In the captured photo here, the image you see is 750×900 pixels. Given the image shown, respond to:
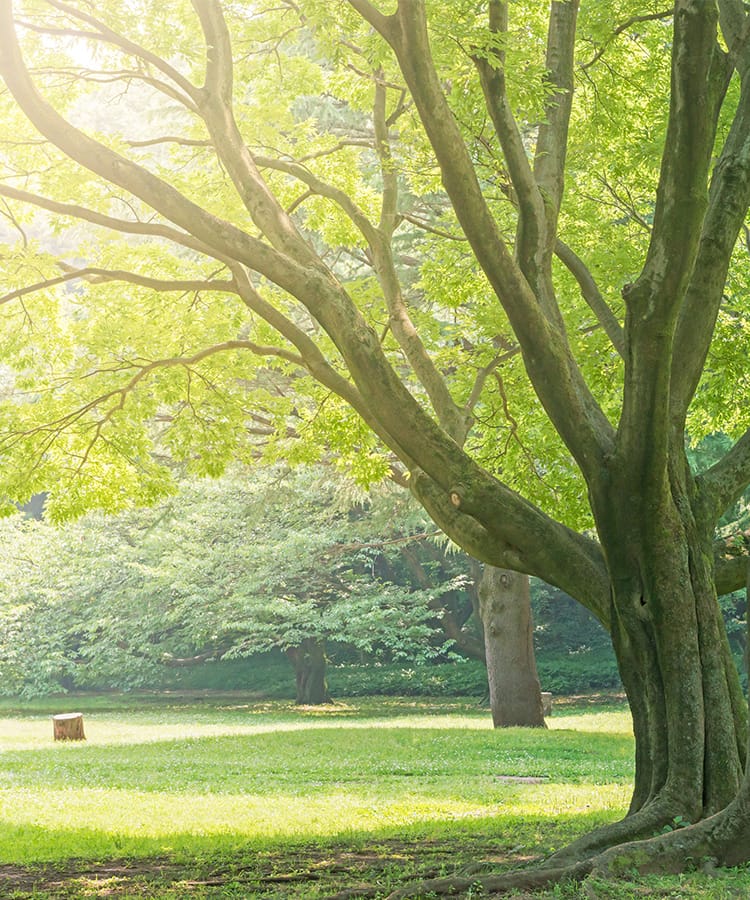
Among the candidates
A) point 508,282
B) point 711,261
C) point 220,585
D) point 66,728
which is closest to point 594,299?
point 711,261

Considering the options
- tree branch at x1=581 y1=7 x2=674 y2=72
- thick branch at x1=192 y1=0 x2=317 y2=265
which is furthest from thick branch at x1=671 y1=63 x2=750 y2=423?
tree branch at x1=581 y1=7 x2=674 y2=72

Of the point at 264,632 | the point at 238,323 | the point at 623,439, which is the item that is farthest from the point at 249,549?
the point at 623,439

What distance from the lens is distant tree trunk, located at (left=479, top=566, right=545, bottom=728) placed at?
19984 millimetres

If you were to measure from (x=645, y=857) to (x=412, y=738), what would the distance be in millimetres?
12870

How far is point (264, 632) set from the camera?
102ft

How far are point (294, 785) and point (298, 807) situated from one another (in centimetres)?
204

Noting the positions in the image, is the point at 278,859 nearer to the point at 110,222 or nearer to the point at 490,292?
the point at 110,222

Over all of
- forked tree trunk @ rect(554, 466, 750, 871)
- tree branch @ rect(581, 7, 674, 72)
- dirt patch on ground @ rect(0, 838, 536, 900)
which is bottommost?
→ dirt patch on ground @ rect(0, 838, 536, 900)

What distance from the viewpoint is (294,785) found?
12.3 metres

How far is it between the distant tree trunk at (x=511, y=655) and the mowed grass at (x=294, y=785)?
3.12ft

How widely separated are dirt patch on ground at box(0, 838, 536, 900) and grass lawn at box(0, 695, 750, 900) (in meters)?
0.02

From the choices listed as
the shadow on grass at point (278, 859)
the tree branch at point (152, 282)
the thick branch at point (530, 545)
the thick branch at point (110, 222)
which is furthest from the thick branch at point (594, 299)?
the shadow on grass at point (278, 859)

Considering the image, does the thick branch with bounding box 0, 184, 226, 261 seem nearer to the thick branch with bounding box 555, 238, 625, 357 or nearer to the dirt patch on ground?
the thick branch with bounding box 555, 238, 625, 357

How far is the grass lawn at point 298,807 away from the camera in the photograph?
265 inches
